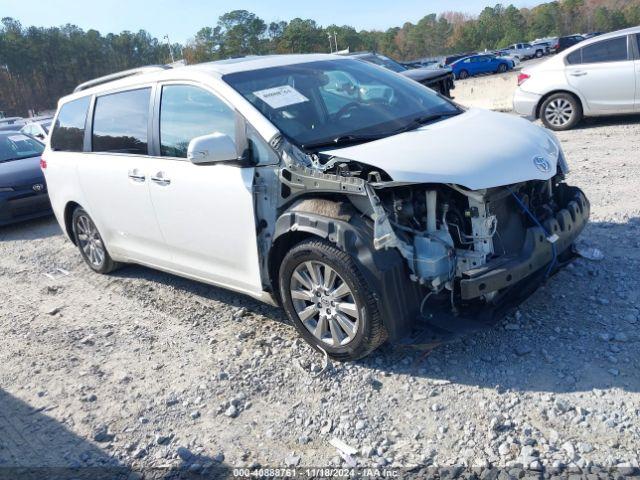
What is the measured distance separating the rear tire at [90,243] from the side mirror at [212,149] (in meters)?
2.44

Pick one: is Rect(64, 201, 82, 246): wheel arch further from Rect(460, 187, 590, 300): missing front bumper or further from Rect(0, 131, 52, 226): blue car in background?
Rect(460, 187, 590, 300): missing front bumper

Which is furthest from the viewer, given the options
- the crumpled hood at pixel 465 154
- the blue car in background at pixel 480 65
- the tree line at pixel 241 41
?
the tree line at pixel 241 41

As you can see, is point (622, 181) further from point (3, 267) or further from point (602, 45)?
point (3, 267)

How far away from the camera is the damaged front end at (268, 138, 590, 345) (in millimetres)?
3250

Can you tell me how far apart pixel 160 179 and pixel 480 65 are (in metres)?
47.6

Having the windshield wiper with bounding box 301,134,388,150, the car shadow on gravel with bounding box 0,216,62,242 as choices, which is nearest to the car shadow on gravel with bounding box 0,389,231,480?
the windshield wiper with bounding box 301,134,388,150

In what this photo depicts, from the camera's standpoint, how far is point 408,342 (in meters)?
3.54

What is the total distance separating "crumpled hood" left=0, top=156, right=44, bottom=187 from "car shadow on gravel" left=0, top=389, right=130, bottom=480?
590 cm

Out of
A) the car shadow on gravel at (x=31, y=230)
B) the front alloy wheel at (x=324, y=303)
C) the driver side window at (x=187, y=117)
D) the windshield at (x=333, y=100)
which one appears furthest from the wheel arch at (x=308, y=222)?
the car shadow on gravel at (x=31, y=230)

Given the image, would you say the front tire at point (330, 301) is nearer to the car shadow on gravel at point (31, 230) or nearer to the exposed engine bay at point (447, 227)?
the exposed engine bay at point (447, 227)

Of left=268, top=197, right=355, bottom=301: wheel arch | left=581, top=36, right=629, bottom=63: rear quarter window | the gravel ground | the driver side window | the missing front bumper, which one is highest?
left=581, top=36, right=629, bottom=63: rear quarter window

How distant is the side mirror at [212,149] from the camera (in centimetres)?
364

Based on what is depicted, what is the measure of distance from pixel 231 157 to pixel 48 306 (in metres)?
2.87

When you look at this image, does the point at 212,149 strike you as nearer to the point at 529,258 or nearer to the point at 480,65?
the point at 529,258
